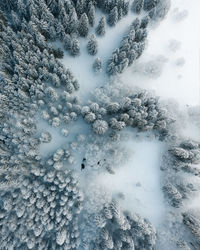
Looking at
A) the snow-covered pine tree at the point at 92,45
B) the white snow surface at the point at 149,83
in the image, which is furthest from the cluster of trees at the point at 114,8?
the snow-covered pine tree at the point at 92,45

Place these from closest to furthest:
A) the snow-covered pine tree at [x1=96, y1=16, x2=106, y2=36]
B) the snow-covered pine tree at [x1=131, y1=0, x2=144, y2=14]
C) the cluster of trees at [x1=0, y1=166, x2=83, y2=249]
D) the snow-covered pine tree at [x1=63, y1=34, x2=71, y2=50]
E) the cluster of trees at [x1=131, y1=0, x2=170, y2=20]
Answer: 1. the cluster of trees at [x1=0, y1=166, x2=83, y2=249]
2. the snow-covered pine tree at [x1=63, y1=34, x2=71, y2=50]
3. the snow-covered pine tree at [x1=96, y1=16, x2=106, y2=36]
4. the snow-covered pine tree at [x1=131, y1=0, x2=144, y2=14]
5. the cluster of trees at [x1=131, y1=0, x2=170, y2=20]

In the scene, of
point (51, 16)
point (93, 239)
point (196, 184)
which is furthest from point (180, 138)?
point (51, 16)

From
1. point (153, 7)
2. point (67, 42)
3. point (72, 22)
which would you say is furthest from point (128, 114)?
point (153, 7)

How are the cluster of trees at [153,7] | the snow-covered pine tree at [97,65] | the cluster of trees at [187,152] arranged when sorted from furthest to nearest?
the cluster of trees at [153,7], the snow-covered pine tree at [97,65], the cluster of trees at [187,152]

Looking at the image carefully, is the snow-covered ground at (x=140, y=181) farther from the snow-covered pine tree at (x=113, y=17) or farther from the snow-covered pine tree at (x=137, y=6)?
the snow-covered pine tree at (x=137, y=6)

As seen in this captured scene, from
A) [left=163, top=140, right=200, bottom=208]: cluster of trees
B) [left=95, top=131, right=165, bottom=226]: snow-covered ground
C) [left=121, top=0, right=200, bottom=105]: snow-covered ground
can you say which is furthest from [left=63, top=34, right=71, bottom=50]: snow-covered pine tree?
[left=163, top=140, right=200, bottom=208]: cluster of trees

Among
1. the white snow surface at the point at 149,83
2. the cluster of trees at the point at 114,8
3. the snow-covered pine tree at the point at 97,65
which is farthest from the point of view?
the cluster of trees at the point at 114,8

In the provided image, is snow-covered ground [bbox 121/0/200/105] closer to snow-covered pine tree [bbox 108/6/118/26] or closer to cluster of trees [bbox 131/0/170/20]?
cluster of trees [bbox 131/0/170/20]
